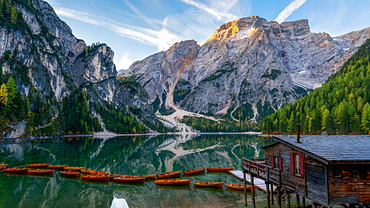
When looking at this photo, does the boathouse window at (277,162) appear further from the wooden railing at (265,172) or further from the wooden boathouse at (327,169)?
the wooden railing at (265,172)

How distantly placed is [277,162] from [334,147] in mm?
6109

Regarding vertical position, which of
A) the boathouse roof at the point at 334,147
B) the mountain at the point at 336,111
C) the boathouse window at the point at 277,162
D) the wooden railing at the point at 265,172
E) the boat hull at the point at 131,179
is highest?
the mountain at the point at 336,111

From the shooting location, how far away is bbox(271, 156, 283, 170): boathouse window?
76.4 feet

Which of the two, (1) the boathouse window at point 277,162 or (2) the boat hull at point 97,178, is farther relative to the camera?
(2) the boat hull at point 97,178

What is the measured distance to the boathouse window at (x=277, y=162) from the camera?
23.3 m

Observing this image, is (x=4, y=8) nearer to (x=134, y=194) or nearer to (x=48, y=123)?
(x=48, y=123)

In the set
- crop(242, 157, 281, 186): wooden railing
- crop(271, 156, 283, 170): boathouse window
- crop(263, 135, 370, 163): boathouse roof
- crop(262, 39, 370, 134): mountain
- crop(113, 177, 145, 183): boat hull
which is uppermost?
crop(262, 39, 370, 134): mountain

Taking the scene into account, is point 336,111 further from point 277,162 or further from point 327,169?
point 327,169

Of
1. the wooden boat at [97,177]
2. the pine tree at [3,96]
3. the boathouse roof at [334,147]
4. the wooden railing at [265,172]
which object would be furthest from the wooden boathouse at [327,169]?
the pine tree at [3,96]

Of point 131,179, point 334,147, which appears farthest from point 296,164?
point 131,179

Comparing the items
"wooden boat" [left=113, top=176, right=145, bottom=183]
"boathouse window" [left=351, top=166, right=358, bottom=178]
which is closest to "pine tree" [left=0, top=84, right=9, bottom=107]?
"wooden boat" [left=113, top=176, right=145, bottom=183]

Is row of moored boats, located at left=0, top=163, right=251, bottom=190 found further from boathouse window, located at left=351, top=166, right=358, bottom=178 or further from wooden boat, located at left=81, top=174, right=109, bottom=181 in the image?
boathouse window, located at left=351, top=166, right=358, bottom=178

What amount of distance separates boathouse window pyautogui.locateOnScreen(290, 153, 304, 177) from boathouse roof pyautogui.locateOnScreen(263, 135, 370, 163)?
3.24 feet

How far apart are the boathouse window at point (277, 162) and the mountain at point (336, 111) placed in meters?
109
